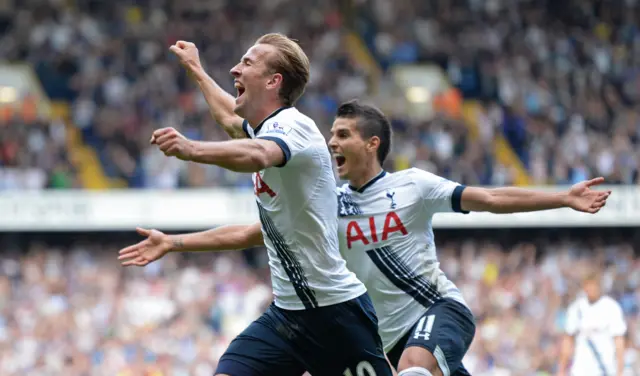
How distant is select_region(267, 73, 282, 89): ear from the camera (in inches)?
230

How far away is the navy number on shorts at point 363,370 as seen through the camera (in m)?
5.85

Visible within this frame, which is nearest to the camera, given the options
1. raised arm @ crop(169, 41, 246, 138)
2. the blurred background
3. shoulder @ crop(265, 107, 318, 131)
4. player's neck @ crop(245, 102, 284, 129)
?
shoulder @ crop(265, 107, 318, 131)

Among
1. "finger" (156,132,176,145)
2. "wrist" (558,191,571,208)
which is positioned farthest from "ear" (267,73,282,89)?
"wrist" (558,191,571,208)

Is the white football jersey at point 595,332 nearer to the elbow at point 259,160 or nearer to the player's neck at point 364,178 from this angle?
the player's neck at point 364,178

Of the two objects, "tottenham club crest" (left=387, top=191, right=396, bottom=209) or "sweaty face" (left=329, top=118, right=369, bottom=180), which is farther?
"sweaty face" (left=329, top=118, right=369, bottom=180)

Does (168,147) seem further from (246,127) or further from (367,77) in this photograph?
(367,77)

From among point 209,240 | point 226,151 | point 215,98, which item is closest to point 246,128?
point 215,98

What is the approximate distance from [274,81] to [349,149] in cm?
150

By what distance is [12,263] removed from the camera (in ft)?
62.3

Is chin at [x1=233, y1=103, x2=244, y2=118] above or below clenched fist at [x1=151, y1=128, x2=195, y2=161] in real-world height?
above

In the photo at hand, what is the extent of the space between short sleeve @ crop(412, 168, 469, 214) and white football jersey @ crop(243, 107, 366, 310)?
1154 mm

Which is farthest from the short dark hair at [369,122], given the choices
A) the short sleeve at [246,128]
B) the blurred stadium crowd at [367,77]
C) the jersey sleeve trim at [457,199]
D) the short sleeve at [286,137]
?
the blurred stadium crowd at [367,77]

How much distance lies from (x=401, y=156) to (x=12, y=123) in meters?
7.16

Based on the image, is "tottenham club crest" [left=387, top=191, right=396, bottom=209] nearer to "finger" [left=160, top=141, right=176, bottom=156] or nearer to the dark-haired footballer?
the dark-haired footballer
